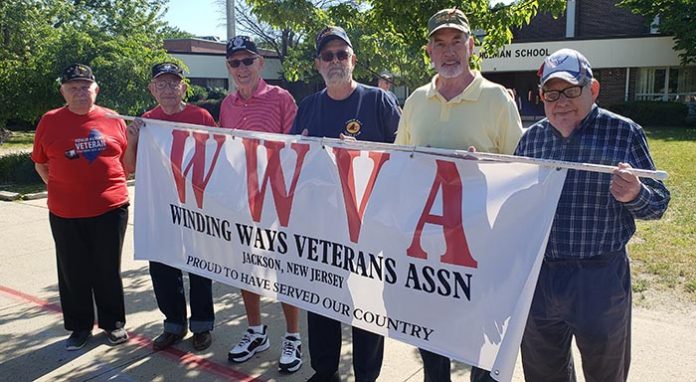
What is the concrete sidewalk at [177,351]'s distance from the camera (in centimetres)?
379

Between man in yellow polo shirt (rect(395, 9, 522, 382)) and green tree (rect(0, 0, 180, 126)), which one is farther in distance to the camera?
green tree (rect(0, 0, 180, 126))

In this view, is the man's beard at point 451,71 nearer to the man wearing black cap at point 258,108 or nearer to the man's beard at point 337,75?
the man's beard at point 337,75

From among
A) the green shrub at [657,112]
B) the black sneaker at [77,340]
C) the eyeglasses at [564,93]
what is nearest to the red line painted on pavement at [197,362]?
the black sneaker at [77,340]

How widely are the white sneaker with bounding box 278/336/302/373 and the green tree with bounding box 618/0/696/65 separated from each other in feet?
93.7

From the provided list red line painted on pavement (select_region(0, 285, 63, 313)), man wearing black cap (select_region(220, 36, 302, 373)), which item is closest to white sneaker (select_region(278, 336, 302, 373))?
man wearing black cap (select_region(220, 36, 302, 373))

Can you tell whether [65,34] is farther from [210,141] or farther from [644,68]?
[644,68]

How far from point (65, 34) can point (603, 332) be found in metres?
15.2

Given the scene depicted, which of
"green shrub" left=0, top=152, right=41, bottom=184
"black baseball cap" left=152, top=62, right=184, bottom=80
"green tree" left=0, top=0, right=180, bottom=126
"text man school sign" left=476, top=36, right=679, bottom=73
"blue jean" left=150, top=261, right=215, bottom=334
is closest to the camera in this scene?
"black baseball cap" left=152, top=62, right=184, bottom=80

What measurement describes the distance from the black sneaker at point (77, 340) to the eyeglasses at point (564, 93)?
3644 millimetres

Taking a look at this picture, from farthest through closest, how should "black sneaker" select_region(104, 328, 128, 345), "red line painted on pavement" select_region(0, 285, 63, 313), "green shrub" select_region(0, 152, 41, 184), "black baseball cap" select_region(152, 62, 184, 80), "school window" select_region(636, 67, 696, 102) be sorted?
"school window" select_region(636, 67, 696, 102) → "green shrub" select_region(0, 152, 41, 184) → "red line painted on pavement" select_region(0, 285, 63, 313) → "black sneaker" select_region(104, 328, 128, 345) → "black baseball cap" select_region(152, 62, 184, 80)

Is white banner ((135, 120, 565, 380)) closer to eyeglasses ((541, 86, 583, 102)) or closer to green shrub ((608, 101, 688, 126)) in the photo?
eyeglasses ((541, 86, 583, 102))

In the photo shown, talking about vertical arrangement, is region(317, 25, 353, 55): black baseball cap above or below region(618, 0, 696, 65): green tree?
below

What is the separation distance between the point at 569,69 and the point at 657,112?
2671 centimetres

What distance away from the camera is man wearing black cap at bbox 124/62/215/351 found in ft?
13.3
